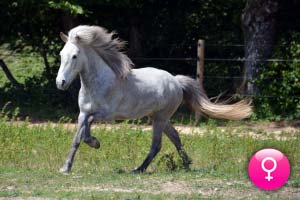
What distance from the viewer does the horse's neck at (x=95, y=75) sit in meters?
10.7

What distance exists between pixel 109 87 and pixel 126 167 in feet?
4.23

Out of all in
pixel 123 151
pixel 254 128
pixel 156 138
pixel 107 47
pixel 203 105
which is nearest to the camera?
pixel 107 47

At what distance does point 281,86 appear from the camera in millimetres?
17312

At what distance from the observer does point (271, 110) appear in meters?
17.4

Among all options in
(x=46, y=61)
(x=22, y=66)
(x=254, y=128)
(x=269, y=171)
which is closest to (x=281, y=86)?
(x=254, y=128)

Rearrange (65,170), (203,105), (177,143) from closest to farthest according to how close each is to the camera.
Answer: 1. (65,170)
2. (177,143)
3. (203,105)

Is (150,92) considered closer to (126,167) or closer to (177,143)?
(177,143)

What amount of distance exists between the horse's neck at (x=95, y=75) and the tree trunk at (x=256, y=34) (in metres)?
7.34

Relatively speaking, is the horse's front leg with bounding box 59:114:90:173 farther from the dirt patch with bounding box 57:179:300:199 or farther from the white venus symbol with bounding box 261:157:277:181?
the white venus symbol with bounding box 261:157:277:181

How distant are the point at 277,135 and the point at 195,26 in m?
5.80

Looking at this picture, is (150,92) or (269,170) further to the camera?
(150,92)

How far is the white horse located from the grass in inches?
19.5

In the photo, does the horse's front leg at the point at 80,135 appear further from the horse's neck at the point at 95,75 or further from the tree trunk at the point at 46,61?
the tree trunk at the point at 46,61

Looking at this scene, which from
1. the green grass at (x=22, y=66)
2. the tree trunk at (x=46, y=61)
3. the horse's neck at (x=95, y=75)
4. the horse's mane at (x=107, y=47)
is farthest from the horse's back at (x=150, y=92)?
the green grass at (x=22, y=66)
